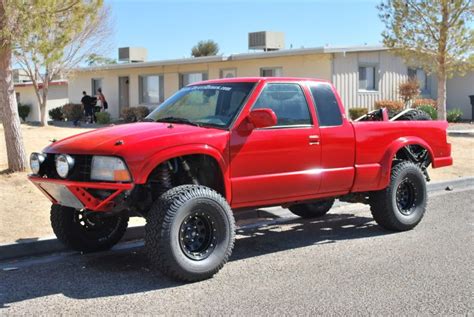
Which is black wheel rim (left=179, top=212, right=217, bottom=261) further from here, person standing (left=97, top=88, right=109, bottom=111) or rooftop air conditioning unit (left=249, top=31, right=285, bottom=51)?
person standing (left=97, top=88, right=109, bottom=111)

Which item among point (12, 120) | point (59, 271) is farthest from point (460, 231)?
point (12, 120)

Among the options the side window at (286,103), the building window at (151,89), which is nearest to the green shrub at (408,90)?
the building window at (151,89)

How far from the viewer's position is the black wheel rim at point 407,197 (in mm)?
7719

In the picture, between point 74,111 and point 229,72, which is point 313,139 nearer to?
point 229,72

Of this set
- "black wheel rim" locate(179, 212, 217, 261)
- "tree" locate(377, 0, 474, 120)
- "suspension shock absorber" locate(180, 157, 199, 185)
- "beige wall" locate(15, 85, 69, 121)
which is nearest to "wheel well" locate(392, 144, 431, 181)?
"suspension shock absorber" locate(180, 157, 199, 185)

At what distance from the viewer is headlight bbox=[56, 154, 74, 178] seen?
5.47 metres

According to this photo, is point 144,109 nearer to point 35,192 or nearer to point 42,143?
point 42,143

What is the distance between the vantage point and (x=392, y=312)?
15.5ft

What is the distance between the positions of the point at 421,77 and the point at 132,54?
13892 millimetres

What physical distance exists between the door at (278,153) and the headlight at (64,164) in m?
1.53

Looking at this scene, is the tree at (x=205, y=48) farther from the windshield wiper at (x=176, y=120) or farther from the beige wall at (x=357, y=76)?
the windshield wiper at (x=176, y=120)

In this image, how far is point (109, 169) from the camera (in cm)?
534

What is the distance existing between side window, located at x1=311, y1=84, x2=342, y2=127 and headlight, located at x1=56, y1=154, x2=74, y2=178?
2.79 m

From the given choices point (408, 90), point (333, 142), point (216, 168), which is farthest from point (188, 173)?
point (408, 90)
